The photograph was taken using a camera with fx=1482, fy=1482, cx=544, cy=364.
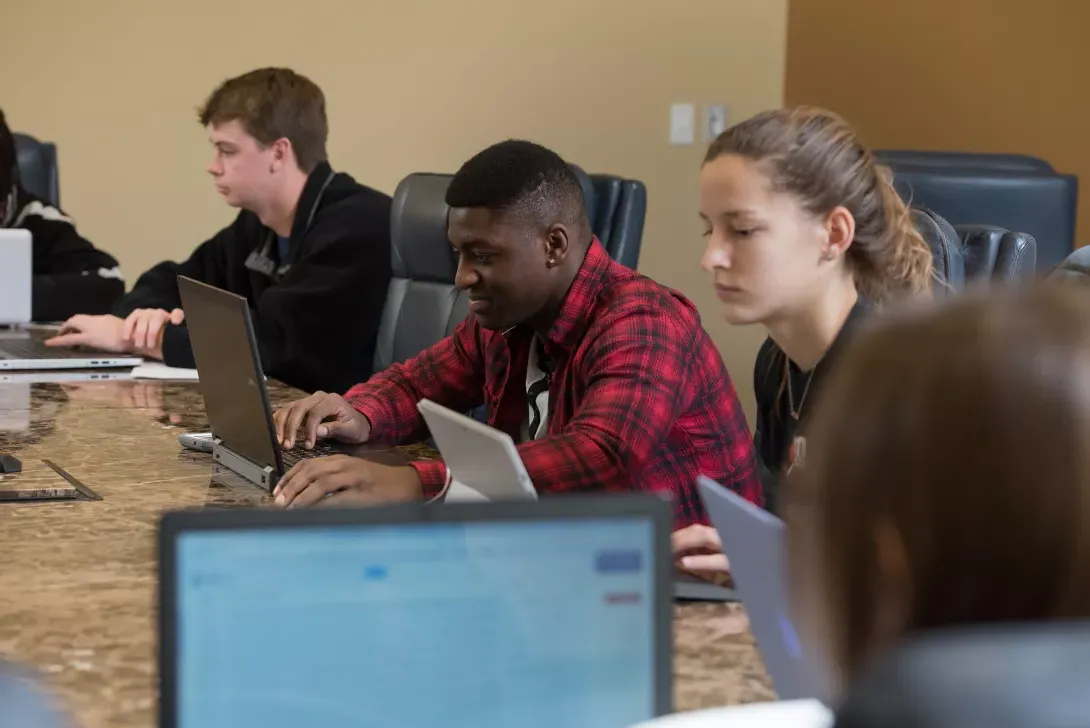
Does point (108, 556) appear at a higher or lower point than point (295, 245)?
lower

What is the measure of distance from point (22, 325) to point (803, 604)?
9.57ft

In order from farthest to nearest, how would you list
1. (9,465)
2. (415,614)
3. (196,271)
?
(196,271)
(9,465)
(415,614)

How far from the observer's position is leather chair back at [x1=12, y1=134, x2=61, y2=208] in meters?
3.79

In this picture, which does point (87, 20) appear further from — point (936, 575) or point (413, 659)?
point (936, 575)

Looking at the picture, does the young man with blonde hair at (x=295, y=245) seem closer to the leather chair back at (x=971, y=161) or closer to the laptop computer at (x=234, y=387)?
the laptop computer at (x=234, y=387)

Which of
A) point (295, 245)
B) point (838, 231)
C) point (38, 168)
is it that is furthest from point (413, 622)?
point (38, 168)

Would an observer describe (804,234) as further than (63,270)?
No

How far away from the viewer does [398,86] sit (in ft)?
14.6

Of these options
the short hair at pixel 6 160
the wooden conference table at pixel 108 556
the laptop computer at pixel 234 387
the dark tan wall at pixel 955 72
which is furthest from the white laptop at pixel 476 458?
the dark tan wall at pixel 955 72

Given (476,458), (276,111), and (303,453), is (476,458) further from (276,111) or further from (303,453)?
(276,111)

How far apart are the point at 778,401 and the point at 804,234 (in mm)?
289

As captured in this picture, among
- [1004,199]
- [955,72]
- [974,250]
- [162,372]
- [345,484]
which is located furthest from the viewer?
[955,72]

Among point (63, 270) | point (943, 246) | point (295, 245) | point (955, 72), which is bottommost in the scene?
point (63, 270)

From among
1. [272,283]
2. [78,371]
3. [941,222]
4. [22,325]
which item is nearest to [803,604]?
[941,222]
